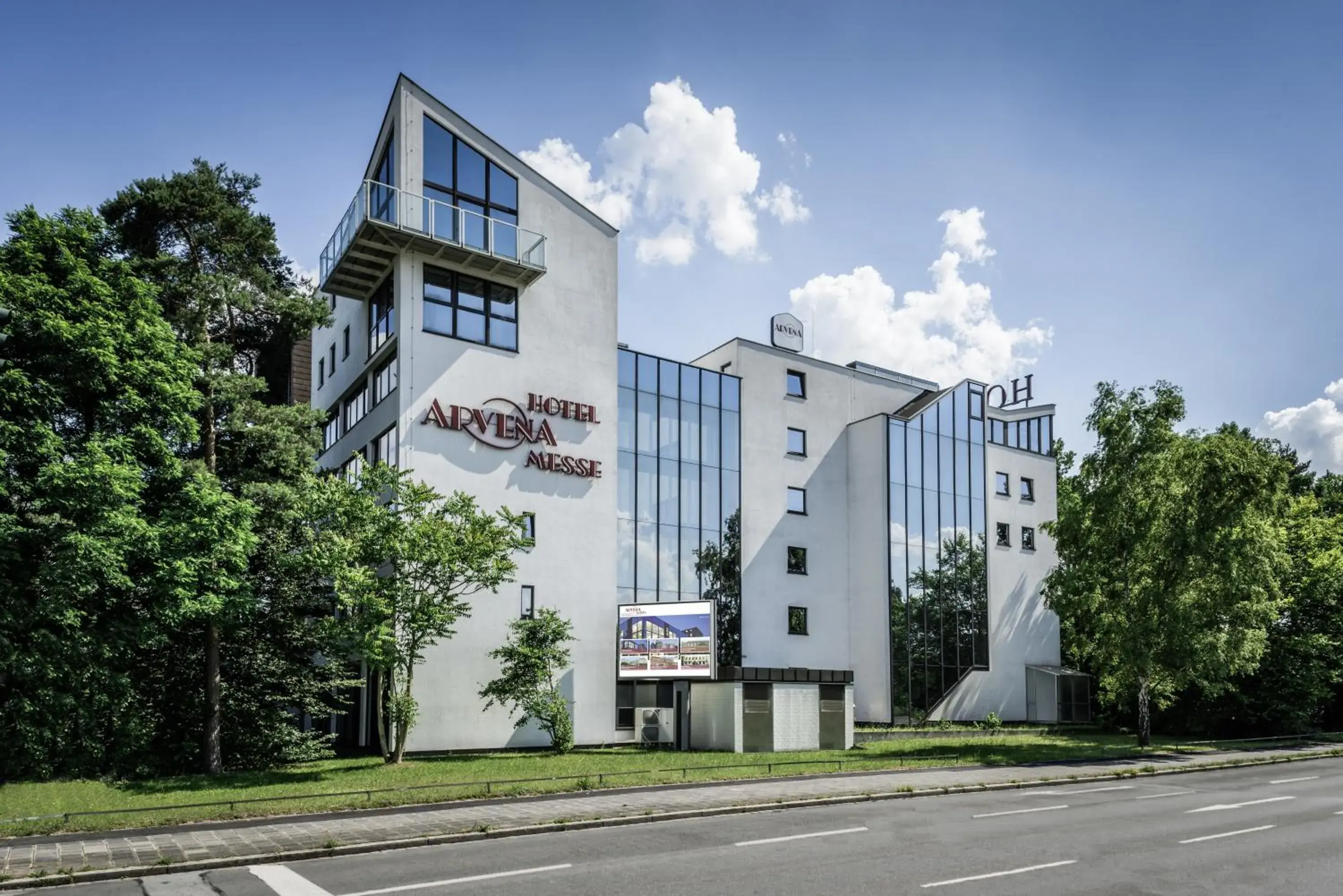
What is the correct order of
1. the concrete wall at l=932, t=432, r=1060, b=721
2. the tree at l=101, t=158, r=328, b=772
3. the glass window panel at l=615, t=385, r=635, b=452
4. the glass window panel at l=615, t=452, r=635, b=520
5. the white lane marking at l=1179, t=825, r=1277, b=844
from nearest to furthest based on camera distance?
the white lane marking at l=1179, t=825, r=1277, b=844 → the tree at l=101, t=158, r=328, b=772 → the glass window panel at l=615, t=452, r=635, b=520 → the glass window panel at l=615, t=385, r=635, b=452 → the concrete wall at l=932, t=432, r=1060, b=721

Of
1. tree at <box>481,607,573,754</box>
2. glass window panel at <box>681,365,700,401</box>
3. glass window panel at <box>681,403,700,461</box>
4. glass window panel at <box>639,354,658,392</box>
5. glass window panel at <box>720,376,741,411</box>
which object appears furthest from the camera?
glass window panel at <box>720,376,741,411</box>

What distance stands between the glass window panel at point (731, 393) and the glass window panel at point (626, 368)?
4.85 m

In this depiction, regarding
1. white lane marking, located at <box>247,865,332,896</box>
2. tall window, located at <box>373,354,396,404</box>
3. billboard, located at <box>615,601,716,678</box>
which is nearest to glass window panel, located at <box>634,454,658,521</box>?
billboard, located at <box>615,601,716,678</box>

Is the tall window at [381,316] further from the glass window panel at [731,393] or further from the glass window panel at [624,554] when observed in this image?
the glass window panel at [731,393]

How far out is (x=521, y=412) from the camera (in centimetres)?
3462

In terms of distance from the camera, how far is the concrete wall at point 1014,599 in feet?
157

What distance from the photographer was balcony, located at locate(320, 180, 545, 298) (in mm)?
32562

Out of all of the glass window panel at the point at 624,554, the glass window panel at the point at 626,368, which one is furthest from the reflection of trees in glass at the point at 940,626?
the glass window panel at the point at 626,368

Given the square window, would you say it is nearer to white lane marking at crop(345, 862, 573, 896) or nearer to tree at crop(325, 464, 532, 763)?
tree at crop(325, 464, 532, 763)

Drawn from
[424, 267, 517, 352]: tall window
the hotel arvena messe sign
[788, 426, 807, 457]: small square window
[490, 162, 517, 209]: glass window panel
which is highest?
[490, 162, 517, 209]: glass window panel

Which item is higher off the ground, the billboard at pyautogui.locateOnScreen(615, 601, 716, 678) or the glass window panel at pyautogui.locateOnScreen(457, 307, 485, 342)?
the glass window panel at pyautogui.locateOnScreen(457, 307, 485, 342)

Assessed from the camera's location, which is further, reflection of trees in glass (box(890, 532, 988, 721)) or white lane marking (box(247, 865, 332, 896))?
reflection of trees in glass (box(890, 532, 988, 721))

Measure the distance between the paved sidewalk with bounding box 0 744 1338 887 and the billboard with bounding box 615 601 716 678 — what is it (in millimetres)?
7962

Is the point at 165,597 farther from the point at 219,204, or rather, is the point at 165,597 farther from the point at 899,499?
the point at 899,499
